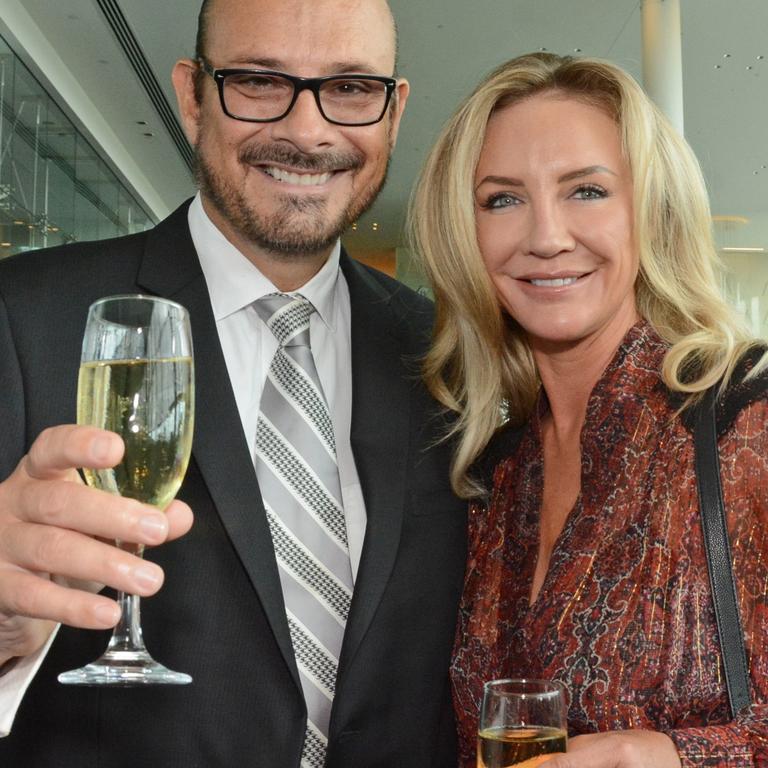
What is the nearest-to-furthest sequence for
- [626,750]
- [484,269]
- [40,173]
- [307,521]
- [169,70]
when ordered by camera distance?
[626,750], [307,521], [484,269], [40,173], [169,70]

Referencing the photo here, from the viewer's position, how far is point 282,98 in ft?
6.74

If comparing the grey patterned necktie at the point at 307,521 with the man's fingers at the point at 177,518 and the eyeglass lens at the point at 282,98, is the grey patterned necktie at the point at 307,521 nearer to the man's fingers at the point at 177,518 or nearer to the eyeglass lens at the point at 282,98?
the eyeglass lens at the point at 282,98

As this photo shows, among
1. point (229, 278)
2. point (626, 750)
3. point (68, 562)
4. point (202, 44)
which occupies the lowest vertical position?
point (626, 750)

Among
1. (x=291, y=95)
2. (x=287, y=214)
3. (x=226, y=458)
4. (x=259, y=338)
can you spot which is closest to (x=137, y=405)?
(x=226, y=458)

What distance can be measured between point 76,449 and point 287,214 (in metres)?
1.18

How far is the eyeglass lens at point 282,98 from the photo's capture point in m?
2.05

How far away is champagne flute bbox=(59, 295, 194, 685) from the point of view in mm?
999

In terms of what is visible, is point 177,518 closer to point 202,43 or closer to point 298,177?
point 298,177

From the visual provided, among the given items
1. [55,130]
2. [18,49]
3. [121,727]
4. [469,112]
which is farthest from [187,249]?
[55,130]

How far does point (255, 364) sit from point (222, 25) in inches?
28.5

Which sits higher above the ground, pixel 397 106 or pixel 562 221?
pixel 397 106

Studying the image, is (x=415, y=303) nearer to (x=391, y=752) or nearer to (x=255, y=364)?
(x=255, y=364)

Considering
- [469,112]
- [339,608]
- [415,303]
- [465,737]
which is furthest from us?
[415,303]

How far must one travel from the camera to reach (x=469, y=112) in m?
2.21
